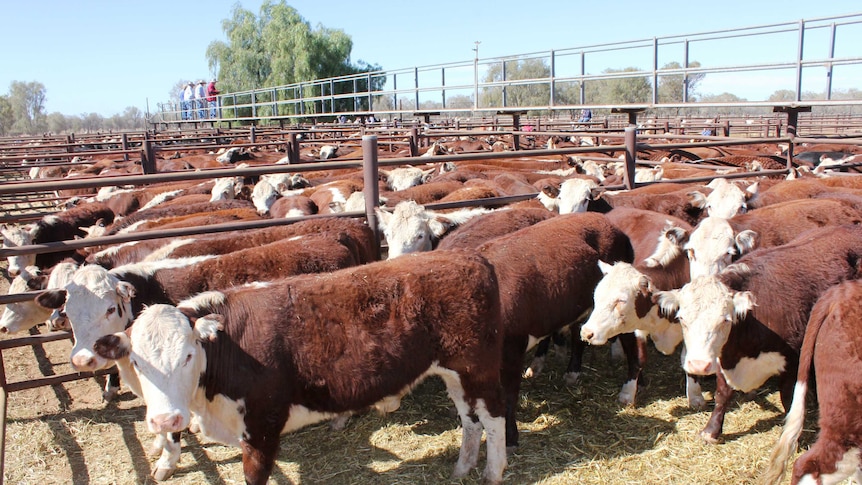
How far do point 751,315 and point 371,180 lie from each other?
3.04m

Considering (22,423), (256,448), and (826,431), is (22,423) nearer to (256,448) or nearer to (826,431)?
(256,448)

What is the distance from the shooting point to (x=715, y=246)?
4.68 m

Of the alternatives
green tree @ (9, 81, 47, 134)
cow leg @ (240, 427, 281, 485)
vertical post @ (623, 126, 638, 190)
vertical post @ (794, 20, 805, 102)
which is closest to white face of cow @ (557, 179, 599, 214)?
vertical post @ (623, 126, 638, 190)

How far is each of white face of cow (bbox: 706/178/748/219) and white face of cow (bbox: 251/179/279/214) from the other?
18.6 feet

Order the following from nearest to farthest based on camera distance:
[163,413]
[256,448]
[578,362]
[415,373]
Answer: [163,413], [256,448], [415,373], [578,362]

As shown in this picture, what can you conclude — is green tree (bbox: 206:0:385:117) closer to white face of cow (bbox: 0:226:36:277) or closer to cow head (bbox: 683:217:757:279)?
white face of cow (bbox: 0:226:36:277)

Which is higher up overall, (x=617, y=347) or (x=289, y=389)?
(x=289, y=389)

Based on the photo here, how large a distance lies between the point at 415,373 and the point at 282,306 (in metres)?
0.78

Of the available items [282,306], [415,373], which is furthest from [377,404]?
[282,306]

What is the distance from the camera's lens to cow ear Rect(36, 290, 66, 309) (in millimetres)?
3680

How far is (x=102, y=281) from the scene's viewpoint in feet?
12.5

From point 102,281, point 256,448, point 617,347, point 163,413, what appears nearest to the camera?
point 163,413

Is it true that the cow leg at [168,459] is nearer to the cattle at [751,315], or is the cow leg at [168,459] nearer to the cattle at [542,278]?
the cattle at [542,278]

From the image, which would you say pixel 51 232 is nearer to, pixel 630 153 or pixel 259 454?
pixel 259 454
